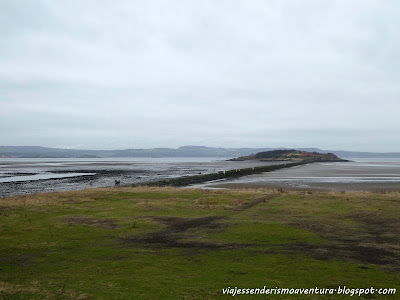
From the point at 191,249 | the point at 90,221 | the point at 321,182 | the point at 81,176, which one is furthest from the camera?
the point at 81,176

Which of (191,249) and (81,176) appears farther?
(81,176)

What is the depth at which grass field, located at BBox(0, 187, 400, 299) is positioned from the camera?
34.0 feet

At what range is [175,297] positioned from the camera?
9445 millimetres

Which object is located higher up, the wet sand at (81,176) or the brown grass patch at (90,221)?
the brown grass patch at (90,221)

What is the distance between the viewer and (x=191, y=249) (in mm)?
14516

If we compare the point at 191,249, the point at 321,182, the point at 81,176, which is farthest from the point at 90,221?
the point at 81,176

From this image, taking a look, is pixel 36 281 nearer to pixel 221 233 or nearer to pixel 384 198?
pixel 221 233

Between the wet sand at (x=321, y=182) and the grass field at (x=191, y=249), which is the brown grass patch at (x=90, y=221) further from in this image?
the wet sand at (x=321, y=182)

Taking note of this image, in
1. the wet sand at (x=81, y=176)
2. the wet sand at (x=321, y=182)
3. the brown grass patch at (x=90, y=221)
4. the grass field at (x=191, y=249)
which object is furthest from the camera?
the wet sand at (x=81, y=176)

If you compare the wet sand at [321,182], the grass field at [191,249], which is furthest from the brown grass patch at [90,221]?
the wet sand at [321,182]

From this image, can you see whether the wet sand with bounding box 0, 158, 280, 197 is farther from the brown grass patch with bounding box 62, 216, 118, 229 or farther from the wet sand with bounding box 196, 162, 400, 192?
the brown grass patch with bounding box 62, 216, 118, 229

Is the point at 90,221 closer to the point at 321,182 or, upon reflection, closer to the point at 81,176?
the point at 321,182

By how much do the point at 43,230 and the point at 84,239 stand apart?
3.11m

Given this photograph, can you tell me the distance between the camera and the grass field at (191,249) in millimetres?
10352
